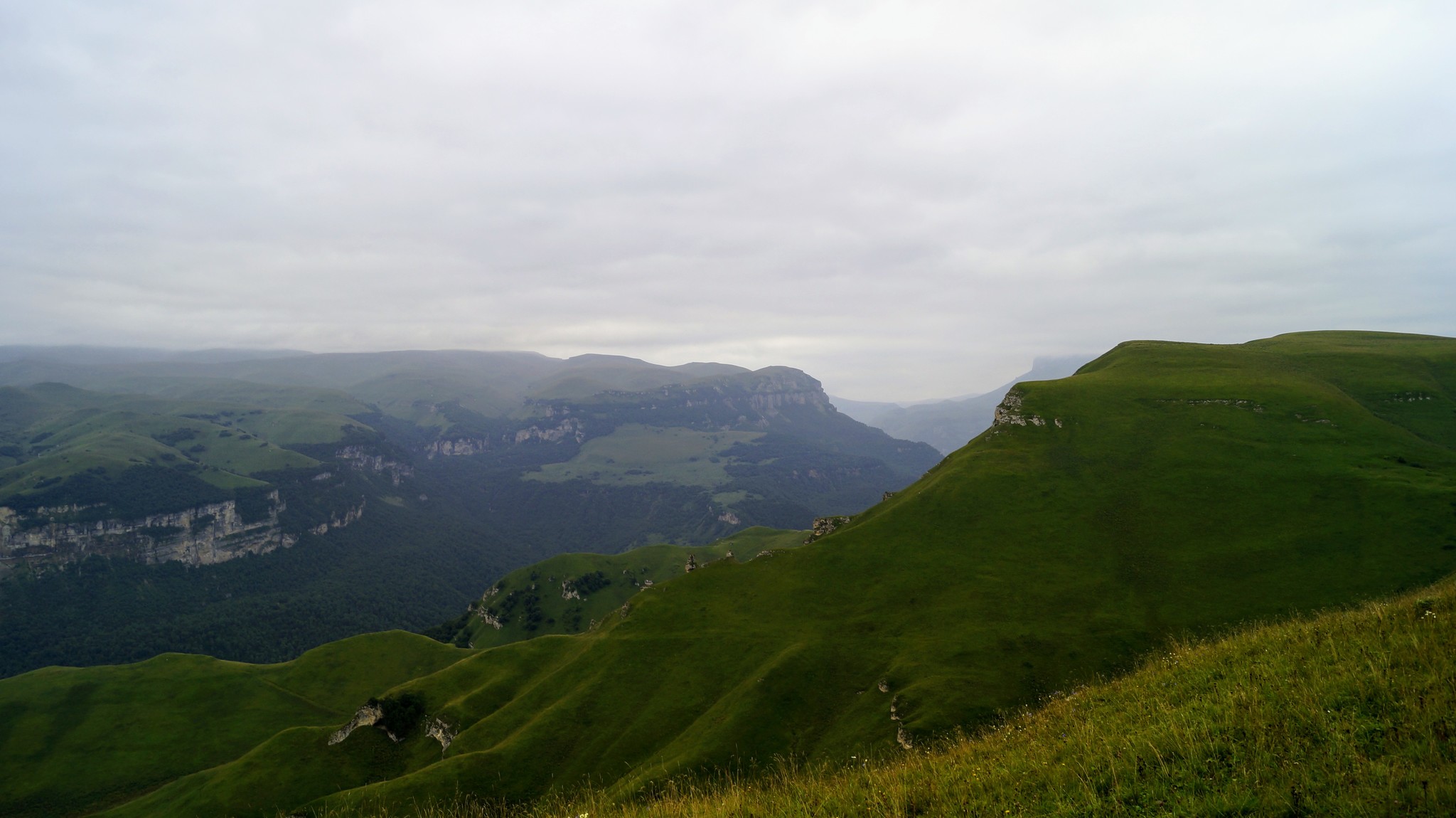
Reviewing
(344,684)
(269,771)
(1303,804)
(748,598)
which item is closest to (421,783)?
(269,771)

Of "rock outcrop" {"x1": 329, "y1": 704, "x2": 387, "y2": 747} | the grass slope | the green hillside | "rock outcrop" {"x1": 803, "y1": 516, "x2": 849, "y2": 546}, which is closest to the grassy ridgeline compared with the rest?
the green hillside

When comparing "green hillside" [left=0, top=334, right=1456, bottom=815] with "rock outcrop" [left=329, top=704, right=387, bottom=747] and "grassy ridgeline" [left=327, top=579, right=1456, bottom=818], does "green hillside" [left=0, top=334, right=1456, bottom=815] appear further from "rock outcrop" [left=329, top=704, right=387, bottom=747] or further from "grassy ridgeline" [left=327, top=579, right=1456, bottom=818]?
"grassy ridgeline" [left=327, top=579, right=1456, bottom=818]

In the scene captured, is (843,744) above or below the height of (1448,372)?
below

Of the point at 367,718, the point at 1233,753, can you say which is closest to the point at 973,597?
the point at 1233,753

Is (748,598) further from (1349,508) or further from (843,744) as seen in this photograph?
(1349,508)

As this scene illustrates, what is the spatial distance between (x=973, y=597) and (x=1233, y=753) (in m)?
81.1

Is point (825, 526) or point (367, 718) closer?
point (367, 718)

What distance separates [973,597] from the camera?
85500 mm

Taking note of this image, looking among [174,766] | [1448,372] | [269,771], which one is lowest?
[174,766]

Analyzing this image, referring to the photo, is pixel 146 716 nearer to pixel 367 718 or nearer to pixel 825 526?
pixel 367 718

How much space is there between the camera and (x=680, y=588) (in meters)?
103

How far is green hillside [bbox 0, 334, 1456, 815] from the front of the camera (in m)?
67.4

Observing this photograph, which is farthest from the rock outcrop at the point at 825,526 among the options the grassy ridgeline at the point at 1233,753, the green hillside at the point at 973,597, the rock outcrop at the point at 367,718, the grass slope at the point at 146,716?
the grassy ridgeline at the point at 1233,753

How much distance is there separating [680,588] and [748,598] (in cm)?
1206
